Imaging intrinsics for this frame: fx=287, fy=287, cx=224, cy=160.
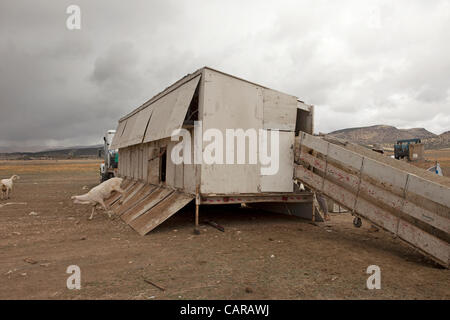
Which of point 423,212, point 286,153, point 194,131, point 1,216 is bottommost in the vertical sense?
point 1,216

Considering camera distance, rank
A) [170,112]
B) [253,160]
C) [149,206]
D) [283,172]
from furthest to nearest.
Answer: [170,112]
[149,206]
[283,172]
[253,160]

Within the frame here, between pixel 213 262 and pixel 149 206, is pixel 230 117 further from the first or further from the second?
pixel 213 262

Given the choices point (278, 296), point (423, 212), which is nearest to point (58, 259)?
point (278, 296)

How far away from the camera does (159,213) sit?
789 centimetres

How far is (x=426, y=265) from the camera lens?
17.1 feet

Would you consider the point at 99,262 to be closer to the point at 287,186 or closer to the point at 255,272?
the point at 255,272

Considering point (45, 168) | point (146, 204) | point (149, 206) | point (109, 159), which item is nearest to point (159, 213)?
point (149, 206)

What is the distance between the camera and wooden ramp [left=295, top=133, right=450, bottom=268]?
5031 millimetres

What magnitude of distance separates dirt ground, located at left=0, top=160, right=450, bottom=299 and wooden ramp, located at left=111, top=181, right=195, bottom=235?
1.10 ft

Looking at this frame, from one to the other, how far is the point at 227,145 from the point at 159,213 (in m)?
2.65

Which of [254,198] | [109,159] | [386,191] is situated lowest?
[254,198]

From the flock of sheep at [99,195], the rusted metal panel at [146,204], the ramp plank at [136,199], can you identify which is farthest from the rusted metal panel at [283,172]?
the flock of sheep at [99,195]

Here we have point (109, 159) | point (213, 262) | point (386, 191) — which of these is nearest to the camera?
point (213, 262)

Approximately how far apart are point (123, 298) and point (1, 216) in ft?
29.2
